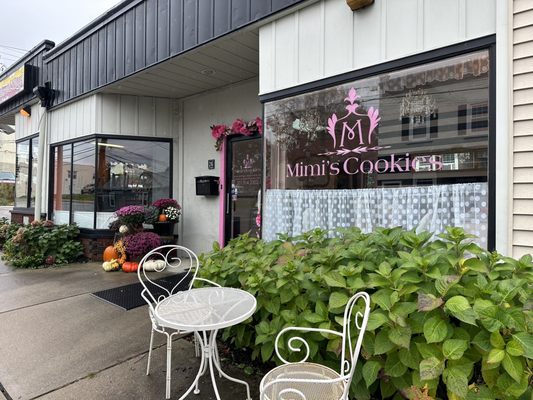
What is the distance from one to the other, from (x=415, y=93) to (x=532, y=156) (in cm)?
92

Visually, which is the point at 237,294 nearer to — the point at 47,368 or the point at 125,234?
the point at 47,368

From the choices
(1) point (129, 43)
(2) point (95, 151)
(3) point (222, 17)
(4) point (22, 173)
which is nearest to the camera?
(3) point (222, 17)

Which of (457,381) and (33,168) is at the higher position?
(33,168)

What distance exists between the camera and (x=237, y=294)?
6.97ft

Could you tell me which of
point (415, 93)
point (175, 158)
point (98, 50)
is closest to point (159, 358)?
point (415, 93)

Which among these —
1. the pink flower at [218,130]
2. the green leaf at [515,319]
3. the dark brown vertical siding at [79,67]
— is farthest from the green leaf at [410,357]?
the dark brown vertical siding at [79,67]

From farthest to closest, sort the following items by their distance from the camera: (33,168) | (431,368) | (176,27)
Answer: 1. (33,168)
2. (176,27)
3. (431,368)

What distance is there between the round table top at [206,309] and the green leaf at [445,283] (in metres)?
0.91

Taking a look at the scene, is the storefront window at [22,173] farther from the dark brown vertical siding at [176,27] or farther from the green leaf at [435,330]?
the green leaf at [435,330]

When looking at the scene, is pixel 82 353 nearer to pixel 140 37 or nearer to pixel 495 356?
pixel 495 356

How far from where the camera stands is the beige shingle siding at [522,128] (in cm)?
211

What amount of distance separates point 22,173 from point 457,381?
Result: 9.68m

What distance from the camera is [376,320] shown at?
1510mm

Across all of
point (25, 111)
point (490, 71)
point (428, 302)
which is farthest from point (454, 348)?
point (25, 111)
